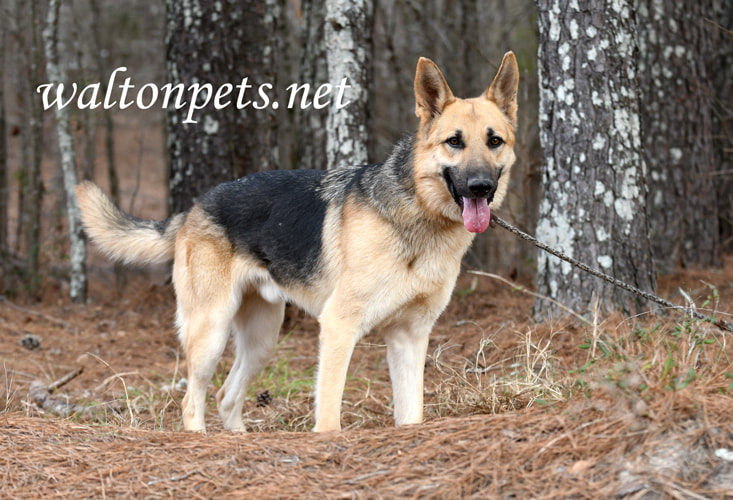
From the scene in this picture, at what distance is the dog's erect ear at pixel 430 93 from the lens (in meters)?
4.30

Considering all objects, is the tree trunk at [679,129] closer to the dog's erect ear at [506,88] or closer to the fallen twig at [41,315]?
the dog's erect ear at [506,88]

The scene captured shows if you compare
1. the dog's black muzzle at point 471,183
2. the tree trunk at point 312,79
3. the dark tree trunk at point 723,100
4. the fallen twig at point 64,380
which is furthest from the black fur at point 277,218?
the dark tree trunk at point 723,100

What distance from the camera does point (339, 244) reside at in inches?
180

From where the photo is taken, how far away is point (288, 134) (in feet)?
49.1

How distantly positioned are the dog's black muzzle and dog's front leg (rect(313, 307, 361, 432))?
3.18ft

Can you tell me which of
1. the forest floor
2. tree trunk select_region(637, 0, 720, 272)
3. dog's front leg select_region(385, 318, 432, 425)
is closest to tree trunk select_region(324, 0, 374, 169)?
the forest floor

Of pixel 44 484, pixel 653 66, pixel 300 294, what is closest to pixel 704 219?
pixel 653 66

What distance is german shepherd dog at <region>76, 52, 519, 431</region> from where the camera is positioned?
4.25 meters

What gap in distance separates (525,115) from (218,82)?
10.9 feet

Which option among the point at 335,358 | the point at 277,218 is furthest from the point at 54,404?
the point at 335,358

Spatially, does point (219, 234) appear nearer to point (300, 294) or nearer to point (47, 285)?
point (300, 294)

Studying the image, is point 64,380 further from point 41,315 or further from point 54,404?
point 41,315

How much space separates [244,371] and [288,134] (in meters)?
10.1

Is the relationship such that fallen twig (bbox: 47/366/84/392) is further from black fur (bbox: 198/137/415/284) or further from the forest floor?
black fur (bbox: 198/137/415/284)
